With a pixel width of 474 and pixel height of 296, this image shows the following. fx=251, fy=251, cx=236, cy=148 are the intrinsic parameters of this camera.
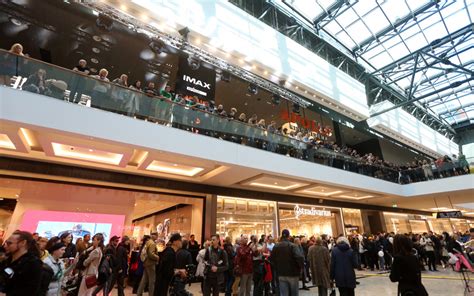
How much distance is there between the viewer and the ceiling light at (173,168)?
8.69m

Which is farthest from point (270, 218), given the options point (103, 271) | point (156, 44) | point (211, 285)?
point (156, 44)

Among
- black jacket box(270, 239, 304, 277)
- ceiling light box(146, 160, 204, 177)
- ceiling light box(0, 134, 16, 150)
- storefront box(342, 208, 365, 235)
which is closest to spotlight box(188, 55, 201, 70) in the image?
ceiling light box(146, 160, 204, 177)

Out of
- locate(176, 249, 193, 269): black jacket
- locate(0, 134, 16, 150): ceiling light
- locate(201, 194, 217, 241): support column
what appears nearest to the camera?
locate(176, 249, 193, 269): black jacket

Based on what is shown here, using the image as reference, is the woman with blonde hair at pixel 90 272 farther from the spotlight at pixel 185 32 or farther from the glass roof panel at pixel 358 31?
the glass roof panel at pixel 358 31

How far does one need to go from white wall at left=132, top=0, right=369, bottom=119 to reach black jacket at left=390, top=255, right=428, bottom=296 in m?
9.35

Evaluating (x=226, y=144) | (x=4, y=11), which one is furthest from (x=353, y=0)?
(x=4, y=11)

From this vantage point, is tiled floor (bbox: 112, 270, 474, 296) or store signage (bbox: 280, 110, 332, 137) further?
store signage (bbox: 280, 110, 332, 137)

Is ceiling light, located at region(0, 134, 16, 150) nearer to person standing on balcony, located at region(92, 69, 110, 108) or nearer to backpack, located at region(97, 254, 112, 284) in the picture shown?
person standing on balcony, located at region(92, 69, 110, 108)

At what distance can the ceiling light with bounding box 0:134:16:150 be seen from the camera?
6465mm

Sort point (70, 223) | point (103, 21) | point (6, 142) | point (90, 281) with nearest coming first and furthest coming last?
point (90, 281)
point (6, 142)
point (103, 21)
point (70, 223)

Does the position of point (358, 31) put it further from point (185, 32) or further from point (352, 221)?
point (352, 221)

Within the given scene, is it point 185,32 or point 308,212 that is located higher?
point 185,32

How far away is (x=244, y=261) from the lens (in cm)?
572

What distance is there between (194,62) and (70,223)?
24.0 feet
